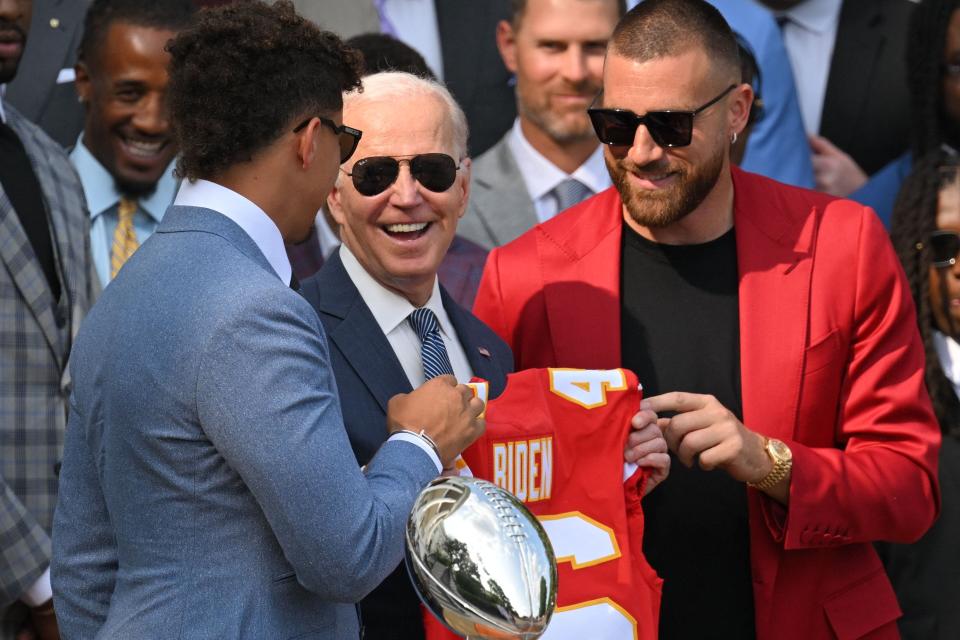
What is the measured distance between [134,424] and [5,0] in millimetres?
2831

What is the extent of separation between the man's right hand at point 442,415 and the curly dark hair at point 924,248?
246 cm

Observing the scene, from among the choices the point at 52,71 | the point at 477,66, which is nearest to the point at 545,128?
the point at 477,66

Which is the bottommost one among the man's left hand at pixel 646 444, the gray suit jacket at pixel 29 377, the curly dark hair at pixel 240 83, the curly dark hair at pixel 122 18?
the gray suit jacket at pixel 29 377

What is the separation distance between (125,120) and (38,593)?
1.81 meters

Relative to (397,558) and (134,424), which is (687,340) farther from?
(134,424)

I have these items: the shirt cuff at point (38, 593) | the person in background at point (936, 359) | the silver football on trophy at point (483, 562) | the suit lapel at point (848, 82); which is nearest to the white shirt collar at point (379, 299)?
the silver football on trophy at point (483, 562)

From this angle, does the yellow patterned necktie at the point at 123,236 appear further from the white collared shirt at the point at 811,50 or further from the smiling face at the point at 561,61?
the white collared shirt at the point at 811,50

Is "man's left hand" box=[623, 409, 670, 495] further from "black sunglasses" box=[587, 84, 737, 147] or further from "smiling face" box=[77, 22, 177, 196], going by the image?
"smiling face" box=[77, 22, 177, 196]

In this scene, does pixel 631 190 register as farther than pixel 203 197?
Yes

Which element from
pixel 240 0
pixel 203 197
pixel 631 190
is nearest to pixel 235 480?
pixel 203 197

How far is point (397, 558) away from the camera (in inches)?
92.7

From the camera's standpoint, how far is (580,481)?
303cm

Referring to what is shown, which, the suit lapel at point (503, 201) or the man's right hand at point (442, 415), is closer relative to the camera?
the man's right hand at point (442, 415)

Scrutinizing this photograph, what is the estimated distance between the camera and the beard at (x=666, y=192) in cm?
350
